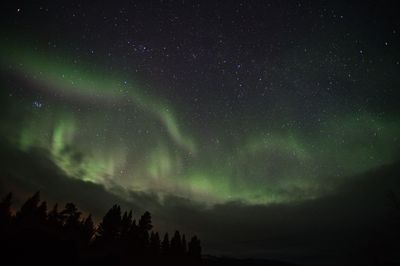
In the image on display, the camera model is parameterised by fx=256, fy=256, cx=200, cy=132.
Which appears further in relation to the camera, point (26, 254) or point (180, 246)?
point (180, 246)

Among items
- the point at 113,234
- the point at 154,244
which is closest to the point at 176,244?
the point at 154,244

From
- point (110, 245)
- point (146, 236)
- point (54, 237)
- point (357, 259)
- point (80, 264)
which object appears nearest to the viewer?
point (80, 264)

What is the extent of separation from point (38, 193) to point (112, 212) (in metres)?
19.7

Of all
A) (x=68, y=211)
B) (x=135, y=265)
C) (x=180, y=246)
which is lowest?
(x=135, y=265)

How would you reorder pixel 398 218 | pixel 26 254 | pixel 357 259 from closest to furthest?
pixel 26 254, pixel 398 218, pixel 357 259

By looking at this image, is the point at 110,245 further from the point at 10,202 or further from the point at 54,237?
the point at 54,237

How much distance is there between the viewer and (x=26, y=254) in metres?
13.1

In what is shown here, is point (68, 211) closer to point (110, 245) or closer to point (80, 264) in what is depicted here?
point (110, 245)

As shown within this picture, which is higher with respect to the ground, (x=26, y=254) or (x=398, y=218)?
(x=398, y=218)

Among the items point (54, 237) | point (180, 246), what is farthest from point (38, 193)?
point (54, 237)

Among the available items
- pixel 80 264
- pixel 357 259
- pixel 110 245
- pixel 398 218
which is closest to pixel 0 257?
pixel 80 264

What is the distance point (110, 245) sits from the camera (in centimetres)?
5981

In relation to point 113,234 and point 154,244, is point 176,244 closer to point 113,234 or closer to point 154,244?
point 154,244

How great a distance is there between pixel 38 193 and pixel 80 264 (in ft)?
218
